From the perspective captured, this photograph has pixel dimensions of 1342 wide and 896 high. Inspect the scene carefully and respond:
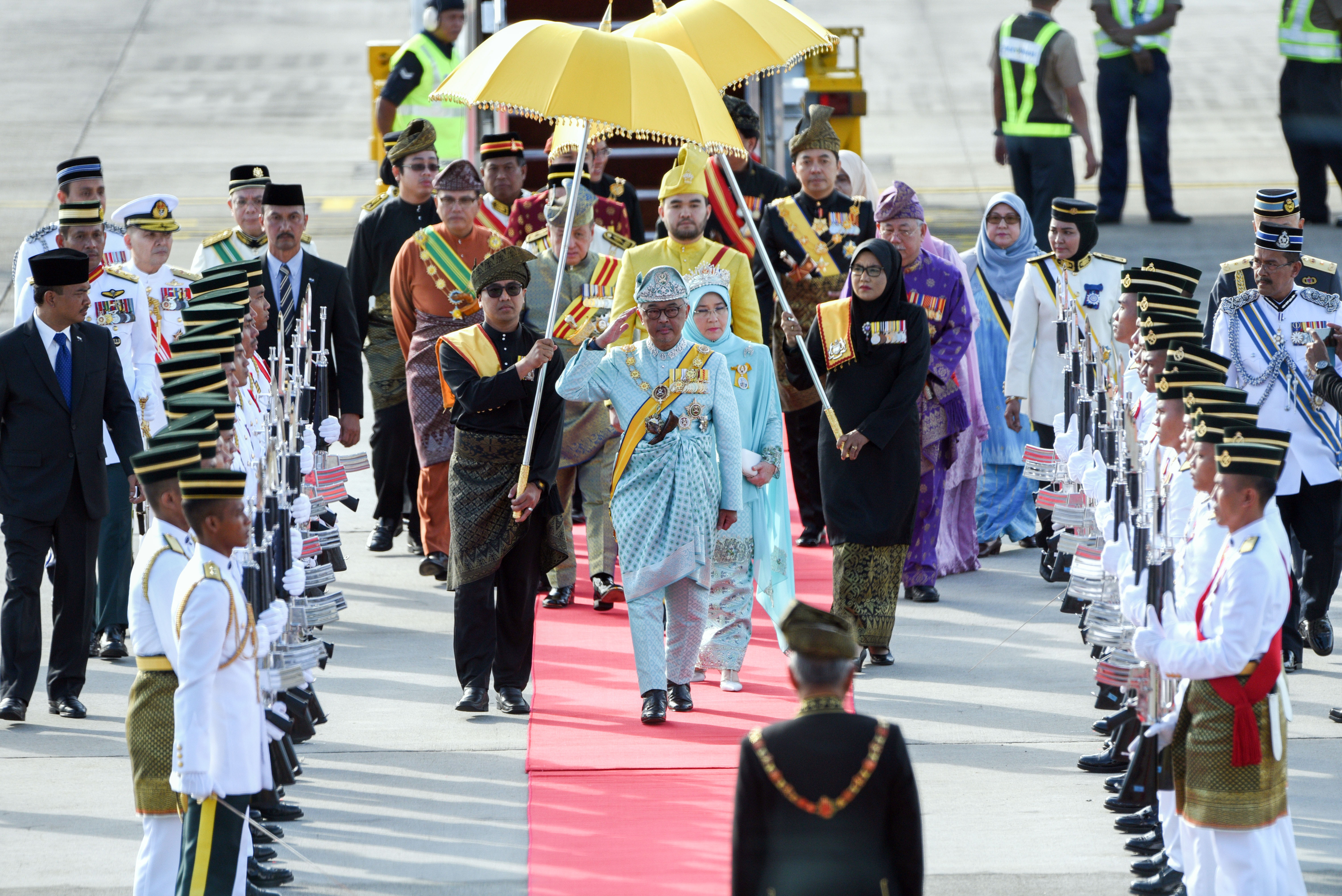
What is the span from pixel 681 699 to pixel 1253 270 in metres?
3.13

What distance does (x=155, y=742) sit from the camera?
520 cm

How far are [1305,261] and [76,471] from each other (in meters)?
5.33

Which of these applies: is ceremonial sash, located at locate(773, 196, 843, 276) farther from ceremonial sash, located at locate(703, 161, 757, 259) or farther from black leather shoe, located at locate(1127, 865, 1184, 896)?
black leather shoe, located at locate(1127, 865, 1184, 896)

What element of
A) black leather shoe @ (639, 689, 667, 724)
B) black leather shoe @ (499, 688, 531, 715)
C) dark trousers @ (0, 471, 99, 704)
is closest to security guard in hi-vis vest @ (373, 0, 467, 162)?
dark trousers @ (0, 471, 99, 704)

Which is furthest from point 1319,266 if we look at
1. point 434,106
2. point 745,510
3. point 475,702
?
point 434,106

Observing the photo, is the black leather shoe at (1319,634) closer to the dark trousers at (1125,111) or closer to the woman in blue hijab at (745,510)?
the woman in blue hijab at (745,510)

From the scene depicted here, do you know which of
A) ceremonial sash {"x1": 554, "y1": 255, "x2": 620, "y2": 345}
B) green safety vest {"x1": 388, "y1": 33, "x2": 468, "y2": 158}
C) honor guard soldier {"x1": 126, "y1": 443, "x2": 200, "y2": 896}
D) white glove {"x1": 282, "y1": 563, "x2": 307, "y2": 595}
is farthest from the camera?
green safety vest {"x1": 388, "y1": 33, "x2": 468, "y2": 158}

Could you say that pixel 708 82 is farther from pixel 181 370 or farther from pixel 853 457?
pixel 181 370

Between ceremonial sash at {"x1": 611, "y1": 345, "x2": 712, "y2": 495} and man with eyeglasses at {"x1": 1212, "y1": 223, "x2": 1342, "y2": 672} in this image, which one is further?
man with eyeglasses at {"x1": 1212, "y1": 223, "x2": 1342, "y2": 672}

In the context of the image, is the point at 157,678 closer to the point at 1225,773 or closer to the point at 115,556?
the point at 1225,773

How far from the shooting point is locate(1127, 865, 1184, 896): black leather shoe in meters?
5.75

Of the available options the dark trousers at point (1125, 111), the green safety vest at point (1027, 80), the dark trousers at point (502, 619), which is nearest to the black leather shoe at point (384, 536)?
the dark trousers at point (502, 619)

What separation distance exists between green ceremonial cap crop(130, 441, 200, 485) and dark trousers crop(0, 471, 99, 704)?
8.04ft

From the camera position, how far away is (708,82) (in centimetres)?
771
